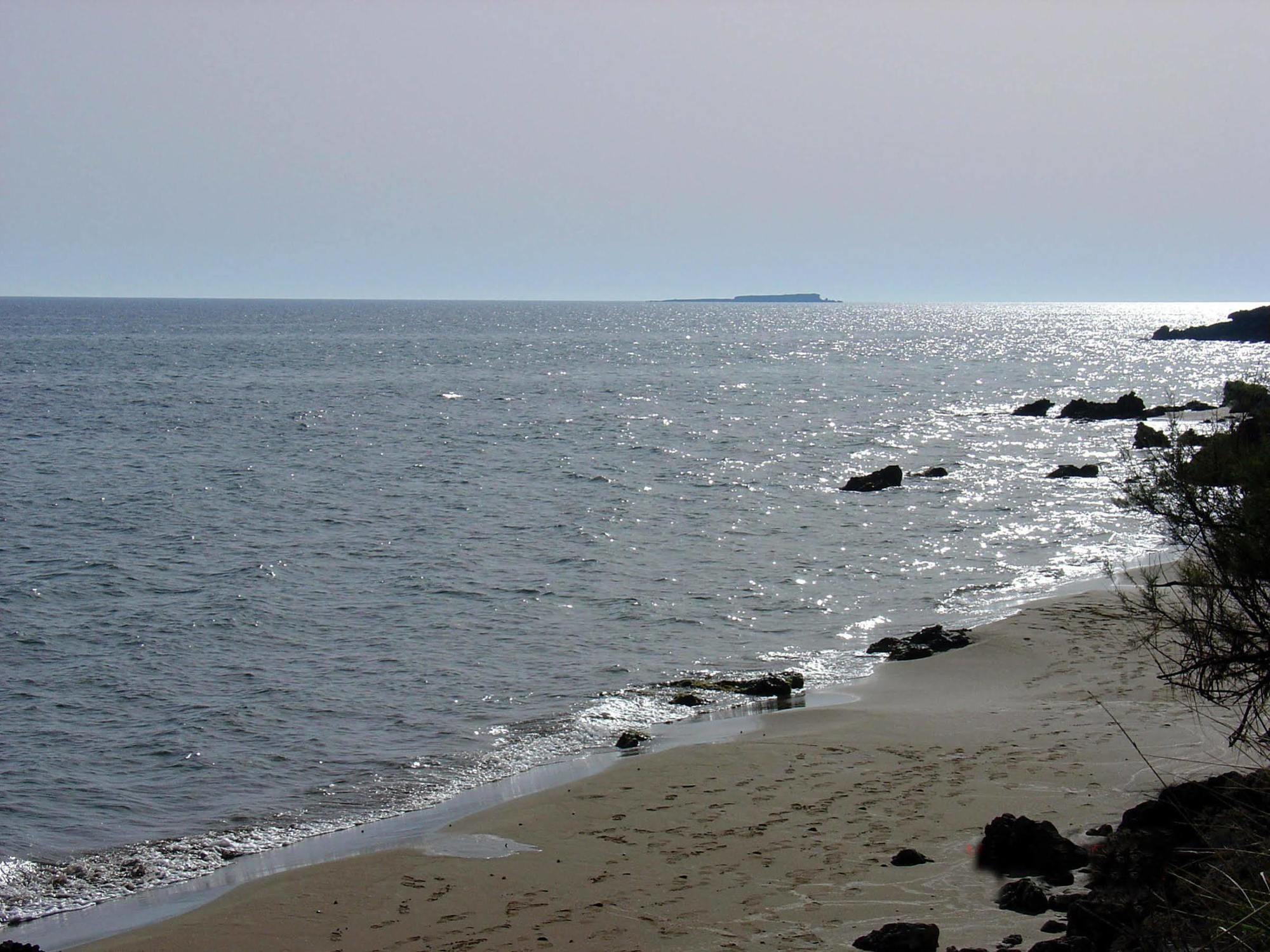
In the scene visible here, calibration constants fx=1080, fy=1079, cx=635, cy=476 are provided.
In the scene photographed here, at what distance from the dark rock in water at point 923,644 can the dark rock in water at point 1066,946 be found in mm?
12135

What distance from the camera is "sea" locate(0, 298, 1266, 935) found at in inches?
591

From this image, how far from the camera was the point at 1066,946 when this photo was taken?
7598 mm

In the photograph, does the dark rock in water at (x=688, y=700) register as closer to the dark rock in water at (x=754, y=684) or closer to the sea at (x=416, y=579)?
the dark rock in water at (x=754, y=684)

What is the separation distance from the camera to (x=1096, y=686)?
16.8 metres

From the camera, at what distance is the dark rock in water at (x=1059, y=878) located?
9.51 metres

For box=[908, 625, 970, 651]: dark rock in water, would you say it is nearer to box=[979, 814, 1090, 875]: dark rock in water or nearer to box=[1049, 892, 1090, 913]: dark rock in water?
box=[979, 814, 1090, 875]: dark rock in water

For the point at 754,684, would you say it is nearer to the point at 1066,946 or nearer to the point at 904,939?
the point at 904,939

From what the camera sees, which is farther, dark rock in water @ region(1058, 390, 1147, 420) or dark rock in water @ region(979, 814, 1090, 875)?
dark rock in water @ region(1058, 390, 1147, 420)

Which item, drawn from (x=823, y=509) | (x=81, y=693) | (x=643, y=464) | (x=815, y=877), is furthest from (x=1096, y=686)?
(x=643, y=464)

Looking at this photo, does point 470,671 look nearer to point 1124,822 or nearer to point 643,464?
point 1124,822

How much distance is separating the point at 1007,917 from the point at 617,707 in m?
9.53

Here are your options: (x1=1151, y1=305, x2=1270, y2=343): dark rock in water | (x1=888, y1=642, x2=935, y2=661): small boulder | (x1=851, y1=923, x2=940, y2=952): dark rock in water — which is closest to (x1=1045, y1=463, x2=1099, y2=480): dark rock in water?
(x1=888, y1=642, x2=935, y2=661): small boulder

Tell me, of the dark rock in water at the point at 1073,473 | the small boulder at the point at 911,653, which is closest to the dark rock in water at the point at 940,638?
the small boulder at the point at 911,653

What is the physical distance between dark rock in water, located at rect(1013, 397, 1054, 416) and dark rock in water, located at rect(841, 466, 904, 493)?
26859 mm
